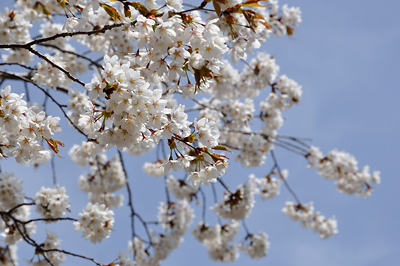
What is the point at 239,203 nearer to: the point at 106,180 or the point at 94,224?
the point at 94,224

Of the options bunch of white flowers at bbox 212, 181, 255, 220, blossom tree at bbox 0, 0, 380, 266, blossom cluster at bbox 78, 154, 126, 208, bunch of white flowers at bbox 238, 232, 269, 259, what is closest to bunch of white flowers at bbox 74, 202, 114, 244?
blossom tree at bbox 0, 0, 380, 266

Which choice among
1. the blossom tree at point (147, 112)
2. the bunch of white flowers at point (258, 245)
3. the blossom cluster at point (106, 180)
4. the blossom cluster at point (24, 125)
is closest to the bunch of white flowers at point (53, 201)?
the blossom tree at point (147, 112)

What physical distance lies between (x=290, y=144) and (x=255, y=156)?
29.3 inches

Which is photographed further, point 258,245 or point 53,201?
point 258,245

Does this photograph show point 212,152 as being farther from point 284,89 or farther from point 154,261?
point 154,261

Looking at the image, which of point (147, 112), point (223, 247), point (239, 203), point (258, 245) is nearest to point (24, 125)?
point (147, 112)

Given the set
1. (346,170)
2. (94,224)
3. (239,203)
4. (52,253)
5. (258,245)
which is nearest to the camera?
(94,224)

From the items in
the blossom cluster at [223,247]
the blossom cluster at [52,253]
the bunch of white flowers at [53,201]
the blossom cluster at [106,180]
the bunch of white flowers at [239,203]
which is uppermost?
the blossom cluster at [106,180]

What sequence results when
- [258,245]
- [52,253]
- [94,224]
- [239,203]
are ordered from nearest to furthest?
[94,224], [52,253], [239,203], [258,245]

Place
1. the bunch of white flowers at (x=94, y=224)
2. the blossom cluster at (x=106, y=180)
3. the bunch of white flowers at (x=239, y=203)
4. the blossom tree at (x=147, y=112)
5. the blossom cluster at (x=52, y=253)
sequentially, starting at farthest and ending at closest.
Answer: the blossom cluster at (x=106, y=180)
the bunch of white flowers at (x=239, y=203)
the blossom cluster at (x=52, y=253)
the bunch of white flowers at (x=94, y=224)
the blossom tree at (x=147, y=112)

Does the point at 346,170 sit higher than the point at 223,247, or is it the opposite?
the point at 346,170

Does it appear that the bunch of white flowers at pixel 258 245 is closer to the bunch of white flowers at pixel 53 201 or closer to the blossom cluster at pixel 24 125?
the bunch of white flowers at pixel 53 201

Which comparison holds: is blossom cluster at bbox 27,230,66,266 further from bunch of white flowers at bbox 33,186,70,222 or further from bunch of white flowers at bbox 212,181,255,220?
bunch of white flowers at bbox 212,181,255,220

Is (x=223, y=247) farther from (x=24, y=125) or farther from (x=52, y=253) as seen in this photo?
(x=24, y=125)
